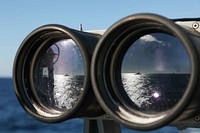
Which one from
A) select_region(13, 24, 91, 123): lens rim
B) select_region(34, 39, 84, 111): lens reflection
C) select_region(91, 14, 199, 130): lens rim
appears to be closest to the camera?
select_region(91, 14, 199, 130): lens rim

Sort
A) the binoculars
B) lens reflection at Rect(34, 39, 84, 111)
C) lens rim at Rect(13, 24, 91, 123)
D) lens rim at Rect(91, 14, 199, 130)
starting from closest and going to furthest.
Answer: lens rim at Rect(91, 14, 199, 130), the binoculars, lens rim at Rect(13, 24, 91, 123), lens reflection at Rect(34, 39, 84, 111)

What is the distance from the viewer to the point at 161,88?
1.50 meters

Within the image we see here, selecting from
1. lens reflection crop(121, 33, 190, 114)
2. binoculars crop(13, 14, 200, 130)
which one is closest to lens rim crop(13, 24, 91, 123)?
binoculars crop(13, 14, 200, 130)

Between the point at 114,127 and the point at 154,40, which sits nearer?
the point at 154,40

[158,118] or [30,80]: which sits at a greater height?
[30,80]

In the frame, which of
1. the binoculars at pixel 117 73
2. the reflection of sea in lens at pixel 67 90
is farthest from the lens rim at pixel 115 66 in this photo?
the reflection of sea in lens at pixel 67 90

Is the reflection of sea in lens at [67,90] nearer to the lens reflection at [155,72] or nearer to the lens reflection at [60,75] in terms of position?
the lens reflection at [60,75]

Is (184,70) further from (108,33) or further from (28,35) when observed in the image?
(28,35)

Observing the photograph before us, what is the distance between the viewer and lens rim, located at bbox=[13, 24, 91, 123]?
1530 millimetres

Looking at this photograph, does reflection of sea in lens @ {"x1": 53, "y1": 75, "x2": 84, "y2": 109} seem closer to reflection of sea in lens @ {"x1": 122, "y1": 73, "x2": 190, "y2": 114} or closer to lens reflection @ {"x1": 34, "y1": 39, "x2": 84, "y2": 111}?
lens reflection @ {"x1": 34, "y1": 39, "x2": 84, "y2": 111}

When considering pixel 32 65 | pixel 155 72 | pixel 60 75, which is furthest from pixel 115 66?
pixel 32 65

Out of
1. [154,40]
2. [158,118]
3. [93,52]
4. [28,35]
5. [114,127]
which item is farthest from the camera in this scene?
[114,127]

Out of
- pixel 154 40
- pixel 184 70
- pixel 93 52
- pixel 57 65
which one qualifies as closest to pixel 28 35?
pixel 57 65

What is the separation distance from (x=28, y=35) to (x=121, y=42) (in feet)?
1.25
